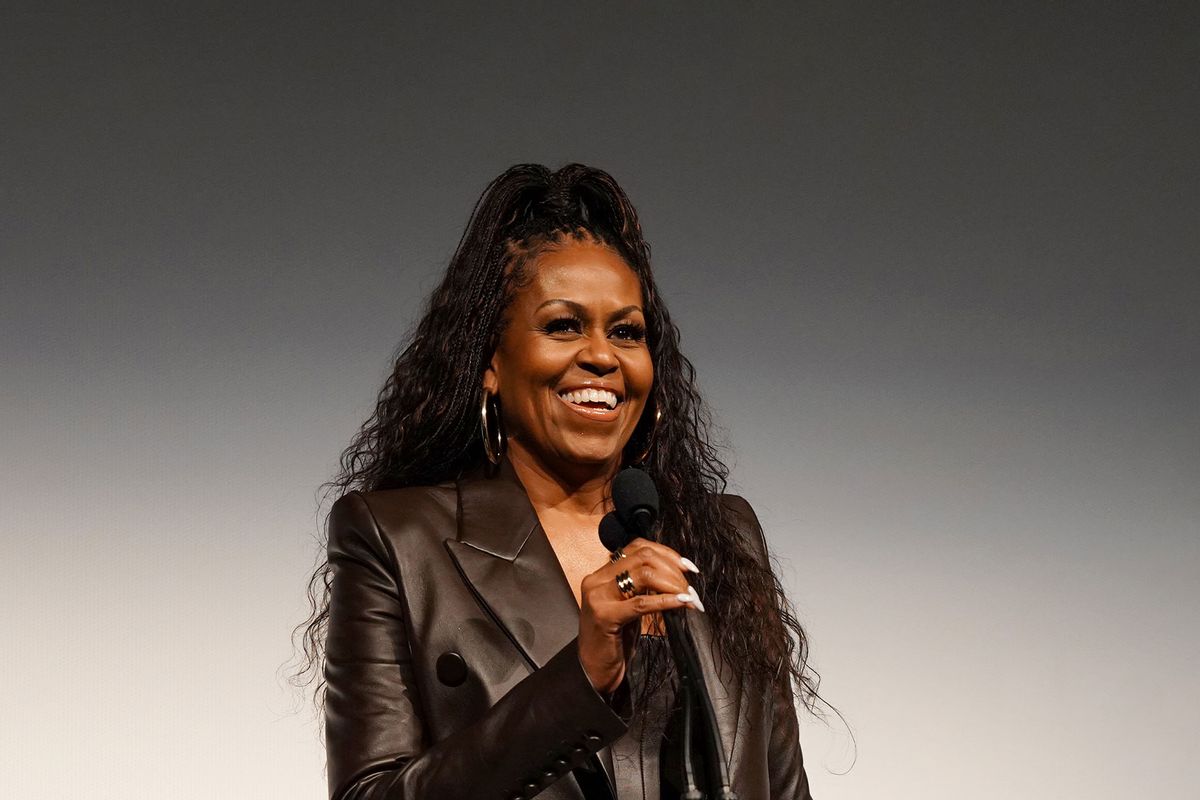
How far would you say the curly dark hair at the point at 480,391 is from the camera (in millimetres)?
1933

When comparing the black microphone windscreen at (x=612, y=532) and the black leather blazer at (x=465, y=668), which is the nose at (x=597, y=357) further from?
the black microphone windscreen at (x=612, y=532)

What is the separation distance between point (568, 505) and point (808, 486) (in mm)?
1211


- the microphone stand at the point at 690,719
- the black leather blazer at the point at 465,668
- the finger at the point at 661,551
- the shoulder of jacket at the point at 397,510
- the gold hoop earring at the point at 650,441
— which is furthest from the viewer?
the gold hoop earring at the point at 650,441

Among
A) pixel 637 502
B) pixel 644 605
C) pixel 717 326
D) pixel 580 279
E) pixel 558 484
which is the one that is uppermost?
pixel 717 326

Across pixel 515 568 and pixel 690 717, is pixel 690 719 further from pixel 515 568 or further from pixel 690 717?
pixel 515 568

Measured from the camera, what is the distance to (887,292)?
3117mm

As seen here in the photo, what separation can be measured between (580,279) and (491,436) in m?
0.26

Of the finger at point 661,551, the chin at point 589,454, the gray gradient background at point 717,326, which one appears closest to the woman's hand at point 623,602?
the finger at point 661,551

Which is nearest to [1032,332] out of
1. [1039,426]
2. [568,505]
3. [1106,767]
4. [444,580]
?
[1039,426]

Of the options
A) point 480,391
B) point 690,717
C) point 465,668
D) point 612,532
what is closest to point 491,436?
point 480,391

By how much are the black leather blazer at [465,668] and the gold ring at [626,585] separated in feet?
0.56

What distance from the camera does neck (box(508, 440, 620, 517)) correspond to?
1923mm

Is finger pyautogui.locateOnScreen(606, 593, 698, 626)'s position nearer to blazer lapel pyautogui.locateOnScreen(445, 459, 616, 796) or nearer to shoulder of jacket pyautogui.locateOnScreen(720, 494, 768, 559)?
blazer lapel pyautogui.locateOnScreen(445, 459, 616, 796)

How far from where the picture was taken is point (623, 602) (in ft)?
4.43
